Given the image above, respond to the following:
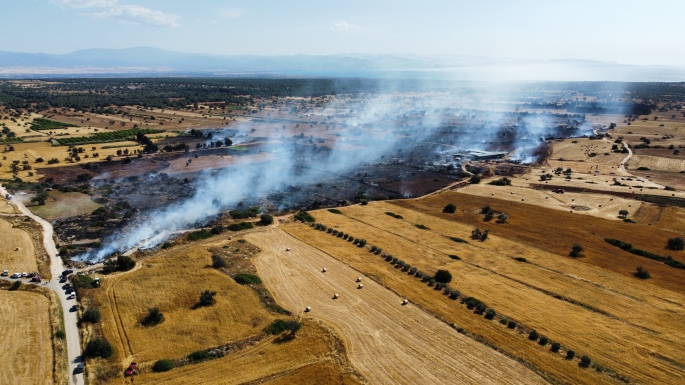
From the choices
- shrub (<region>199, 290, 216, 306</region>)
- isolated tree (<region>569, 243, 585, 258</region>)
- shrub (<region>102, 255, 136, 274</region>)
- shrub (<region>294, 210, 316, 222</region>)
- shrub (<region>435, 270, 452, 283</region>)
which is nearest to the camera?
shrub (<region>199, 290, 216, 306</region>)

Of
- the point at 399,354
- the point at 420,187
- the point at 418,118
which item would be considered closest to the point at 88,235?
the point at 399,354

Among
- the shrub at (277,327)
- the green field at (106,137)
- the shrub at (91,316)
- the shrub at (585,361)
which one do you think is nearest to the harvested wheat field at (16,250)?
the shrub at (91,316)

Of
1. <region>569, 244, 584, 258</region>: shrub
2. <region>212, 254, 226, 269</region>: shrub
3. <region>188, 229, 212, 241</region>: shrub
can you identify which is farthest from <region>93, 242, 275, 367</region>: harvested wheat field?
<region>569, 244, 584, 258</region>: shrub

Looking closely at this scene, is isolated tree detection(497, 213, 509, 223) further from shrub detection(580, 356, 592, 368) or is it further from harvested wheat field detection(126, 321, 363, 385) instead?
harvested wheat field detection(126, 321, 363, 385)

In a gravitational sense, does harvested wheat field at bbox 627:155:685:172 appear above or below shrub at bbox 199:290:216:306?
above

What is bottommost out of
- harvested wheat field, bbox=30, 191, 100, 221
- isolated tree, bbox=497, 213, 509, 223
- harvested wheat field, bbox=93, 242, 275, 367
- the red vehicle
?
the red vehicle
